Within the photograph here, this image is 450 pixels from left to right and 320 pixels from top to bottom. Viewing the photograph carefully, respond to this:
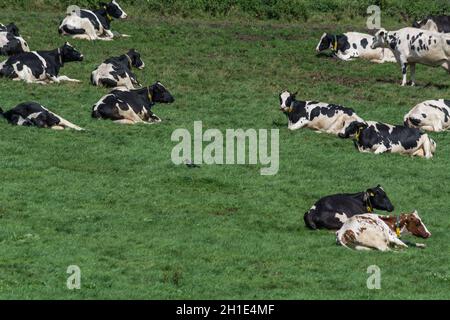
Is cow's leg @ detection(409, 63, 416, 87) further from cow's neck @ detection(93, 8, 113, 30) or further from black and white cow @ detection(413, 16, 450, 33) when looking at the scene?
cow's neck @ detection(93, 8, 113, 30)

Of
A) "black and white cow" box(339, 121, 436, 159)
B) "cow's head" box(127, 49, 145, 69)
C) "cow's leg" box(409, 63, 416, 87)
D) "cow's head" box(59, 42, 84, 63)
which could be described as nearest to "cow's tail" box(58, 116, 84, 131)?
"black and white cow" box(339, 121, 436, 159)

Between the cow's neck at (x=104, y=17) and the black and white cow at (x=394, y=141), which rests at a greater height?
the cow's neck at (x=104, y=17)

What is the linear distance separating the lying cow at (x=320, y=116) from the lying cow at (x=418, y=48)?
320 inches

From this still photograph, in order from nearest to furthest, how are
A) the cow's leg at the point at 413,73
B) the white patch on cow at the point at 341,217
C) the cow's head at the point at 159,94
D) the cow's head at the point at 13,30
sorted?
the white patch on cow at the point at 341,217, the cow's head at the point at 159,94, the cow's leg at the point at 413,73, the cow's head at the point at 13,30

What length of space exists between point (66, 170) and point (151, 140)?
3.82 meters

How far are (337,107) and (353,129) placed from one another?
60.5 inches

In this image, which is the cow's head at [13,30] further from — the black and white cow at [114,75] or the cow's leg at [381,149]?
the cow's leg at [381,149]

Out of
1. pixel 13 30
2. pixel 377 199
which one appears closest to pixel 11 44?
pixel 13 30

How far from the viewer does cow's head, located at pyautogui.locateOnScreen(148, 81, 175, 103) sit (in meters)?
36.1

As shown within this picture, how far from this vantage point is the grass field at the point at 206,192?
21234mm

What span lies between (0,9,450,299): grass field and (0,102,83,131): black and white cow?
42 centimetres

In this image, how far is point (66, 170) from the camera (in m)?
29.0

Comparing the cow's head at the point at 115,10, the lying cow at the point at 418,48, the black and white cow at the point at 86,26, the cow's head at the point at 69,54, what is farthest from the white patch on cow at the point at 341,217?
the cow's head at the point at 115,10
